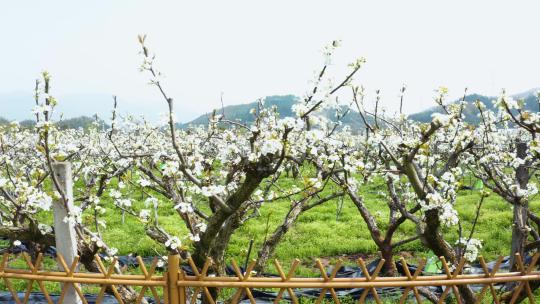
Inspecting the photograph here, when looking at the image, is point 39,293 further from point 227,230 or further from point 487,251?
point 487,251

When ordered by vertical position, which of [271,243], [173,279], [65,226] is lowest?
[271,243]

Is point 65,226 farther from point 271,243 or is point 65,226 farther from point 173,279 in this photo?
point 271,243

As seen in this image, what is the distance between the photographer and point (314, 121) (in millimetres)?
3152

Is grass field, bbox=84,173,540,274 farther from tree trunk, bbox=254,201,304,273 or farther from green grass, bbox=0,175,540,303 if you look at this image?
tree trunk, bbox=254,201,304,273

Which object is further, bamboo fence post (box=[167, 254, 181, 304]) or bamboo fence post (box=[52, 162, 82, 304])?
bamboo fence post (box=[52, 162, 82, 304])

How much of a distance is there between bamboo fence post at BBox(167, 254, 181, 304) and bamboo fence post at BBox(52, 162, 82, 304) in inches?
34.6

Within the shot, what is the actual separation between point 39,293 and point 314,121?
501 cm

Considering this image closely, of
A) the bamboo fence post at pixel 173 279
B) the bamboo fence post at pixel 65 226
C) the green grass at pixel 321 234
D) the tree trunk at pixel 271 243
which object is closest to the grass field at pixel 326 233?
the green grass at pixel 321 234

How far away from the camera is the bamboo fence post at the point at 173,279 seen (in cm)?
334

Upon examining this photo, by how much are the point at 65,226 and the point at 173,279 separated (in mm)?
1046

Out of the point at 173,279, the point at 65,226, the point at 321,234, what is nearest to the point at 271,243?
the point at 173,279

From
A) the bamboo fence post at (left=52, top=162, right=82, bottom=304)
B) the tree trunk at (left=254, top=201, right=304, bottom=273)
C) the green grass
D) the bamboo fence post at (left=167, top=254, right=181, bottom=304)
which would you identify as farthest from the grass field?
the bamboo fence post at (left=167, top=254, right=181, bottom=304)

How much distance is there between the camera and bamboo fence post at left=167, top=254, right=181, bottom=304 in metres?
3.34

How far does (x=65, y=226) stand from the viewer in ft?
12.1
